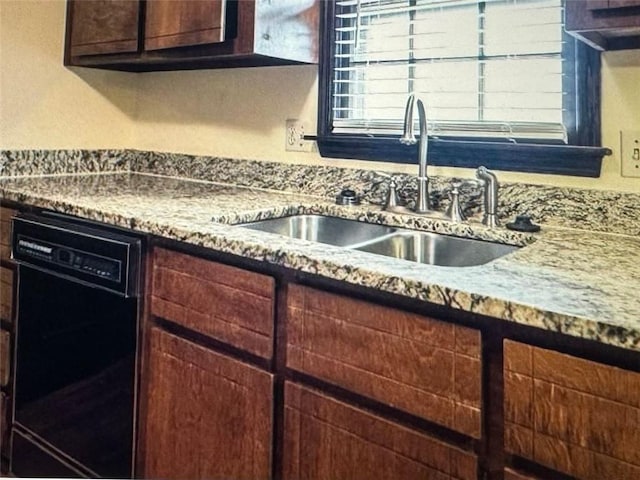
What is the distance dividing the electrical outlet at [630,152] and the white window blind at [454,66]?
0.43 feet

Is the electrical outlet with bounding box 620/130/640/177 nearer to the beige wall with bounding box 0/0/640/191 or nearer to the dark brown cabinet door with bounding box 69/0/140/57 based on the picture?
the beige wall with bounding box 0/0/640/191

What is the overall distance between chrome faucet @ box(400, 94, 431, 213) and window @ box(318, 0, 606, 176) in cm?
8

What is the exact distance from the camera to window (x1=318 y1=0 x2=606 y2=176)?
4.42 ft

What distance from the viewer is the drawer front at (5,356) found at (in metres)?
1.69

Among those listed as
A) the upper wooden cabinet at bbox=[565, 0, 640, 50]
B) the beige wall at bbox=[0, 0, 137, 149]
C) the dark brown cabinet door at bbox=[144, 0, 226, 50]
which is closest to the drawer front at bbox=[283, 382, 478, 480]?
the upper wooden cabinet at bbox=[565, 0, 640, 50]

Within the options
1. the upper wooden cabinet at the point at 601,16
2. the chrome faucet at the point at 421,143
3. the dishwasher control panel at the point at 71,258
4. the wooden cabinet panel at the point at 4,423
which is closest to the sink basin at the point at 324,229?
the chrome faucet at the point at 421,143

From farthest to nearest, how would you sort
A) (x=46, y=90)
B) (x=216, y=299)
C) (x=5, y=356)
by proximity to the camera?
(x=46, y=90), (x=5, y=356), (x=216, y=299)

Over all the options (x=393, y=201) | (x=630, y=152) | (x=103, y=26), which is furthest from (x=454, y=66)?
(x=103, y=26)

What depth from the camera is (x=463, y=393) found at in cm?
86

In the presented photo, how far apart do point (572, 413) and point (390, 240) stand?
2.45 ft

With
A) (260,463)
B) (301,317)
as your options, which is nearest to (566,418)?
(301,317)

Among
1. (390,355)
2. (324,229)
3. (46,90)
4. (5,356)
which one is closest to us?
(390,355)

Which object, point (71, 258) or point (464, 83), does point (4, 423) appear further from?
point (464, 83)

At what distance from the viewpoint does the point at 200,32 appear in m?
1.64
